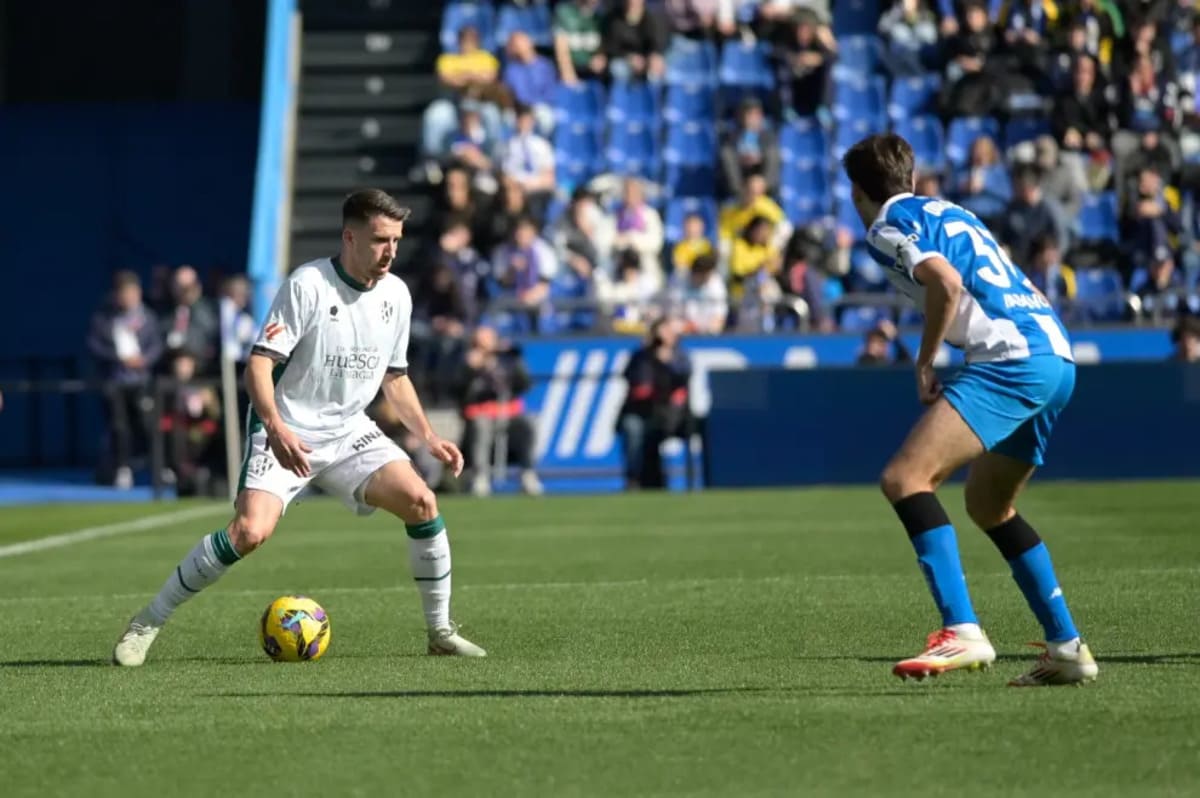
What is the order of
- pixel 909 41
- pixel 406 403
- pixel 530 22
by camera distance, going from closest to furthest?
pixel 406 403, pixel 909 41, pixel 530 22

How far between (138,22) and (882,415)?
13707 millimetres

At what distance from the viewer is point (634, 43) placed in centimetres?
2683

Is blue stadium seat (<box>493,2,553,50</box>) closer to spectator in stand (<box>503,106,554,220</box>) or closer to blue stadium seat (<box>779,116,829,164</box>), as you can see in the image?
spectator in stand (<box>503,106,554,220</box>)

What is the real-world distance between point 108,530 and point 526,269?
664 cm

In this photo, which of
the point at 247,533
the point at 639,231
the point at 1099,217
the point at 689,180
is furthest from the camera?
the point at 689,180

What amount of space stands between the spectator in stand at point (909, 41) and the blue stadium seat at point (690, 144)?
2.44m

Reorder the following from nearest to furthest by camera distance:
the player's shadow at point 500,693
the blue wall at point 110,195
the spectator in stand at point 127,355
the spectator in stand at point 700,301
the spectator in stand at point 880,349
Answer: the player's shadow at point 500,693
the spectator in stand at point 880,349
the spectator in stand at point 700,301
the spectator in stand at point 127,355
the blue wall at point 110,195

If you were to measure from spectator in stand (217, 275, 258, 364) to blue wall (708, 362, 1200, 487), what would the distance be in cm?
515

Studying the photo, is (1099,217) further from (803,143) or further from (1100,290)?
(803,143)

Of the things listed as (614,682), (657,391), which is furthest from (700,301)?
(614,682)

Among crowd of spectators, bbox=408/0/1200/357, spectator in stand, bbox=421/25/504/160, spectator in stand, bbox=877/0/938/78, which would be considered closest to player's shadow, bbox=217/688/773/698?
crowd of spectators, bbox=408/0/1200/357

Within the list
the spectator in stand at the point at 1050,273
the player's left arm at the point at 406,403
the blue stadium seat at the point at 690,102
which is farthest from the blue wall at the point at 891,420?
the player's left arm at the point at 406,403

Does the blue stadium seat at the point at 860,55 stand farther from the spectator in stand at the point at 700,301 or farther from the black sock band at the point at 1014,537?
the black sock band at the point at 1014,537

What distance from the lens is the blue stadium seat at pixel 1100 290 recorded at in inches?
941
